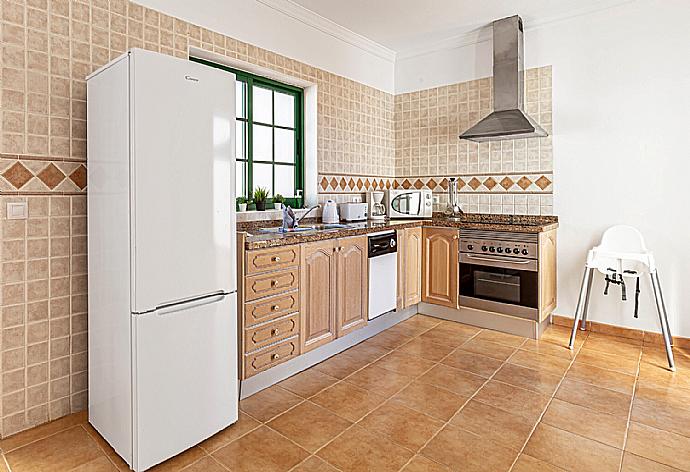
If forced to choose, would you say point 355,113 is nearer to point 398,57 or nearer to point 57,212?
point 398,57

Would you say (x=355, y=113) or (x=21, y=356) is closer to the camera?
(x=21, y=356)

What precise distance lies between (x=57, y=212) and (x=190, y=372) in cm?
106

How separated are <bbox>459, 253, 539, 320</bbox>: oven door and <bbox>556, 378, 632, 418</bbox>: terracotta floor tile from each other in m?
0.86

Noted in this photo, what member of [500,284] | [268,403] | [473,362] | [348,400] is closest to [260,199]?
[268,403]

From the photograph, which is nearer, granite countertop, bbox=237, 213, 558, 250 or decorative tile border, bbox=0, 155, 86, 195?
decorative tile border, bbox=0, 155, 86, 195

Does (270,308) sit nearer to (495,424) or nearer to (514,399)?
(495,424)

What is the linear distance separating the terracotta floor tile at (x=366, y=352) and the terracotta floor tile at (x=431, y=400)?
1.60ft

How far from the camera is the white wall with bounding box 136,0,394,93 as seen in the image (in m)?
2.79

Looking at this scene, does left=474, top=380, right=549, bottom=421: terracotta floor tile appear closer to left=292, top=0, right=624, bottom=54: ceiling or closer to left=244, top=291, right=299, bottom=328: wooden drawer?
left=244, top=291, right=299, bottom=328: wooden drawer

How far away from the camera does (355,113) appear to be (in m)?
4.19

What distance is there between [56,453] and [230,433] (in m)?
0.74

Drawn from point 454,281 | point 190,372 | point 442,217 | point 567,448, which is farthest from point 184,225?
point 442,217

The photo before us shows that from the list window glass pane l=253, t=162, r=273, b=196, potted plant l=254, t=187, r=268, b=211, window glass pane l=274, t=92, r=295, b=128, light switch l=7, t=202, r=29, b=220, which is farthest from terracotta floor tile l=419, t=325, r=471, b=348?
light switch l=7, t=202, r=29, b=220

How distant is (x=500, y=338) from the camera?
3.49 metres
